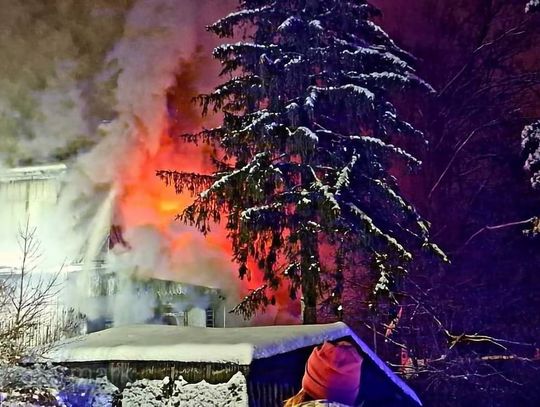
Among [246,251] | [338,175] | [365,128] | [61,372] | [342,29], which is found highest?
[342,29]

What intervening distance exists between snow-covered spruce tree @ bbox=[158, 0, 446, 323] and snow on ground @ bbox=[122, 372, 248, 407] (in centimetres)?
617

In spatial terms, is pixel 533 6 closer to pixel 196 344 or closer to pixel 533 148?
pixel 533 148

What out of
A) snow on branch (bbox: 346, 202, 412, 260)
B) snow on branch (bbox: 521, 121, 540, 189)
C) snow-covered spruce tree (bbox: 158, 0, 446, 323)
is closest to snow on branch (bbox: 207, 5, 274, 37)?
snow-covered spruce tree (bbox: 158, 0, 446, 323)

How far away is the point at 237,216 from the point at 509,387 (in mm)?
8412

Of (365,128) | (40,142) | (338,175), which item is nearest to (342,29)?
(365,128)

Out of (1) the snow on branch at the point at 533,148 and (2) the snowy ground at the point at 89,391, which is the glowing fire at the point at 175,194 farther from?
(2) the snowy ground at the point at 89,391

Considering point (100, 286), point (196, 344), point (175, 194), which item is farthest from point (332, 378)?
point (175, 194)

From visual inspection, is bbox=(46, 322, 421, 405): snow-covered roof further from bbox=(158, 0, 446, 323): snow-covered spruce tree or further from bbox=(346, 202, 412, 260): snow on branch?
bbox=(158, 0, 446, 323): snow-covered spruce tree

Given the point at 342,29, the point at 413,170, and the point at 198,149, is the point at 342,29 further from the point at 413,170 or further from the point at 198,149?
the point at 198,149

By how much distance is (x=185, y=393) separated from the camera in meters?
8.27

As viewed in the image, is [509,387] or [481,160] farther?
[481,160]

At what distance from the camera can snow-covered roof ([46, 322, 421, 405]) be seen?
8.06 metres

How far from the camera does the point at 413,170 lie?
51.0 ft

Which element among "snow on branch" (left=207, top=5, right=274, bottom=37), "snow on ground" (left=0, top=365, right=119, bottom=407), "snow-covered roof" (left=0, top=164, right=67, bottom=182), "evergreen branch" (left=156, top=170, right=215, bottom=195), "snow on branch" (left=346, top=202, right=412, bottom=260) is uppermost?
"snow on branch" (left=207, top=5, right=274, bottom=37)
